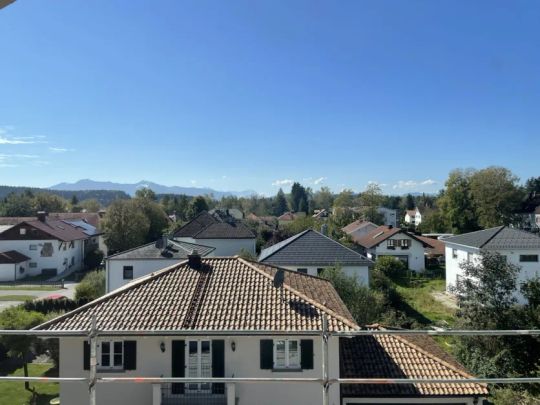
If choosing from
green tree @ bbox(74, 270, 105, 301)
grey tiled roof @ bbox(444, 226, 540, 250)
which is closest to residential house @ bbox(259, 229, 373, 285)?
grey tiled roof @ bbox(444, 226, 540, 250)

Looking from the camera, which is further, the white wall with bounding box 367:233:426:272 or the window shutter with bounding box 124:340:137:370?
the white wall with bounding box 367:233:426:272

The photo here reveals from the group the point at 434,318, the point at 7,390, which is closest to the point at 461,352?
the point at 434,318

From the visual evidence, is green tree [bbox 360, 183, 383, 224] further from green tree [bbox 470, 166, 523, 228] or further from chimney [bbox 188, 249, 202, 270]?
chimney [bbox 188, 249, 202, 270]

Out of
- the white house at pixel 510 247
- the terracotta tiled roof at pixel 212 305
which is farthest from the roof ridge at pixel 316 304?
the white house at pixel 510 247

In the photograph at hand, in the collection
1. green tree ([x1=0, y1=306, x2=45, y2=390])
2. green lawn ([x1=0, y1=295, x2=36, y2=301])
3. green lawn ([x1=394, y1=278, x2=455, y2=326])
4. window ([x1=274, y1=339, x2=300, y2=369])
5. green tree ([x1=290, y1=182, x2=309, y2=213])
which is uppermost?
green tree ([x1=290, y1=182, x2=309, y2=213])

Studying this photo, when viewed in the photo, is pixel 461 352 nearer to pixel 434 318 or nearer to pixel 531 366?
pixel 531 366

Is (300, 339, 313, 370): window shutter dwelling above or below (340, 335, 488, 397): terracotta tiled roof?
above

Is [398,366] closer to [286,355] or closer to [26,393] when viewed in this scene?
[286,355]

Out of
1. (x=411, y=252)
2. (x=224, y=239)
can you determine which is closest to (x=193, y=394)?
(x=224, y=239)
